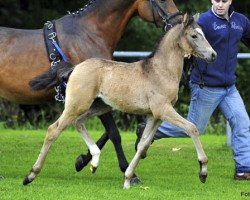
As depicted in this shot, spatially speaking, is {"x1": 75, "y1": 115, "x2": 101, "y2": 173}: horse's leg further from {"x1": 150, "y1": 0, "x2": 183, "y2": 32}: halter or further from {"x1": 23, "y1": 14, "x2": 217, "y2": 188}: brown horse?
{"x1": 150, "y1": 0, "x2": 183, "y2": 32}: halter

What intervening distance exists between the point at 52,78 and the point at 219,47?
72.0 inches

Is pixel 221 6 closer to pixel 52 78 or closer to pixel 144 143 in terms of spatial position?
pixel 144 143

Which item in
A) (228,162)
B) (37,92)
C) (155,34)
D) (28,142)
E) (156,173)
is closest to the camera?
(37,92)

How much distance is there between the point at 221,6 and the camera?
9.28 meters

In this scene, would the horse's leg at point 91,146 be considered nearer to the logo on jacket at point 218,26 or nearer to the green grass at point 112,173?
the green grass at point 112,173

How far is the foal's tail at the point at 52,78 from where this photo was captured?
347 inches

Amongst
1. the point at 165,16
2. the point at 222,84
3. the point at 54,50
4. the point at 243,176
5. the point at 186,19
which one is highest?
the point at 186,19

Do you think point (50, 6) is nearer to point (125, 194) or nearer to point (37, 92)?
point (37, 92)

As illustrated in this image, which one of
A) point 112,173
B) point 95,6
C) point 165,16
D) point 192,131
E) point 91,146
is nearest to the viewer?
point 192,131

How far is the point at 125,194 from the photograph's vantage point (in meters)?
8.31

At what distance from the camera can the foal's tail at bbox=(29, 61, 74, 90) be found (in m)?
8.82

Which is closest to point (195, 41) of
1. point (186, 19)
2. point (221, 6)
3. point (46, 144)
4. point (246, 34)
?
point (186, 19)

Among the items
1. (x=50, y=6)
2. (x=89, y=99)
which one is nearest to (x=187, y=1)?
(x=50, y=6)

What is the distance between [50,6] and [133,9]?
37.8 ft
